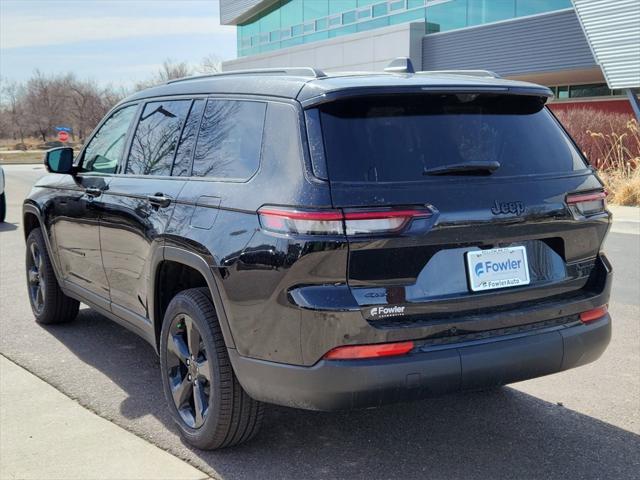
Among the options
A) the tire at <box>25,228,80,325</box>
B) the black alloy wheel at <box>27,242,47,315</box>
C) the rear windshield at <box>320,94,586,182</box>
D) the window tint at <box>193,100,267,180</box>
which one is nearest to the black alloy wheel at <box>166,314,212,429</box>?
the window tint at <box>193,100,267,180</box>

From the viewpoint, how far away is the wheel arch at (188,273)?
3.38 metres

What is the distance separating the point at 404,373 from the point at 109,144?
2.97 metres

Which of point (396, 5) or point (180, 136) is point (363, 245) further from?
point (396, 5)

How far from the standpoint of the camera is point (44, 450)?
373 cm

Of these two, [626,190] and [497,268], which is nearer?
[497,268]

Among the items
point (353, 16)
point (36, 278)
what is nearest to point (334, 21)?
point (353, 16)

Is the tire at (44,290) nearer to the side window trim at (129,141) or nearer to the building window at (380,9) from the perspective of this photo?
the side window trim at (129,141)

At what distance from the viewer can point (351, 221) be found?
2984 mm

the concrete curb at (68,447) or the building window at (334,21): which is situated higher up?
the building window at (334,21)

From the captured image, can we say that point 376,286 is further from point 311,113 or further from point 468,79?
point 468,79

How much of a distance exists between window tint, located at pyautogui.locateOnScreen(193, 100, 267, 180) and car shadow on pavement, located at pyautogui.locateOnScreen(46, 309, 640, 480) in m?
1.36

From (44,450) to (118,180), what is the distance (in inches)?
64.9

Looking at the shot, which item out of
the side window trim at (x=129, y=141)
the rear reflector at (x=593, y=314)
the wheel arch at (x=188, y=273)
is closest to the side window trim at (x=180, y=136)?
→ the wheel arch at (x=188, y=273)

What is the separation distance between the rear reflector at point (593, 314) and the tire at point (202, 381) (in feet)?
5.19
